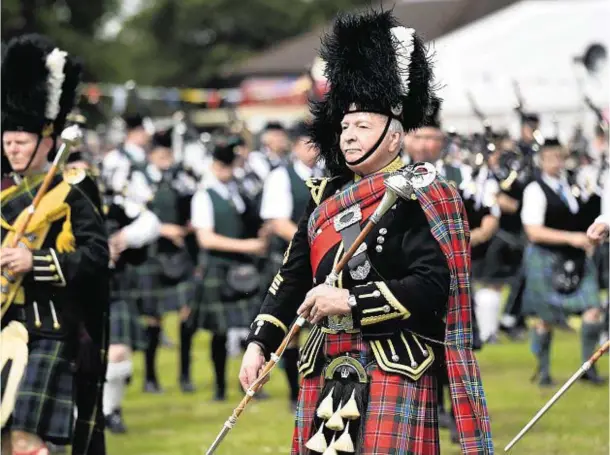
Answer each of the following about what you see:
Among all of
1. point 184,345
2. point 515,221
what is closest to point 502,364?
point 515,221

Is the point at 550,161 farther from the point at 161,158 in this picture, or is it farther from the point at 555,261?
the point at 161,158

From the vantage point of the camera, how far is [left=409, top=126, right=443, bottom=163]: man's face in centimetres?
812

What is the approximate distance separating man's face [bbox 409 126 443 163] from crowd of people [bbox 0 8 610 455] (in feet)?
0.05

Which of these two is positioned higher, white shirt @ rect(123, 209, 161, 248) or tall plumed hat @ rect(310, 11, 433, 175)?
tall plumed hat @ rect(310, 11, 433, 175)

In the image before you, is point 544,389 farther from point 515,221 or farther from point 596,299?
point 515,221

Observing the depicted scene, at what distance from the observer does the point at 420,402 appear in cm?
488

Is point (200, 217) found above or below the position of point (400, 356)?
above

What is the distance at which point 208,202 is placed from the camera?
10797 mm

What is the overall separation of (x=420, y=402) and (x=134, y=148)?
8.43m

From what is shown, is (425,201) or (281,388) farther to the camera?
(281,388)

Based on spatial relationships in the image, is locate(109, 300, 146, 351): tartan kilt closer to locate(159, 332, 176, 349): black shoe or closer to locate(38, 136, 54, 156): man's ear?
locate(38, 136, 54, 156): man's ear

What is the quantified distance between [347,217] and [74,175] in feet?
6.32

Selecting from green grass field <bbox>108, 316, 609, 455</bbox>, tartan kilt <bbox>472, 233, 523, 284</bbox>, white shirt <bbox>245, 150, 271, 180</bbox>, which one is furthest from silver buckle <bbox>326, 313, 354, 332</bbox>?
white shirt <bbox>245, 150, 271, 180</bbox>

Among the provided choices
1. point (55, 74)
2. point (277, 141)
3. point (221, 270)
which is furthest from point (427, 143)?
point (277, 141)
